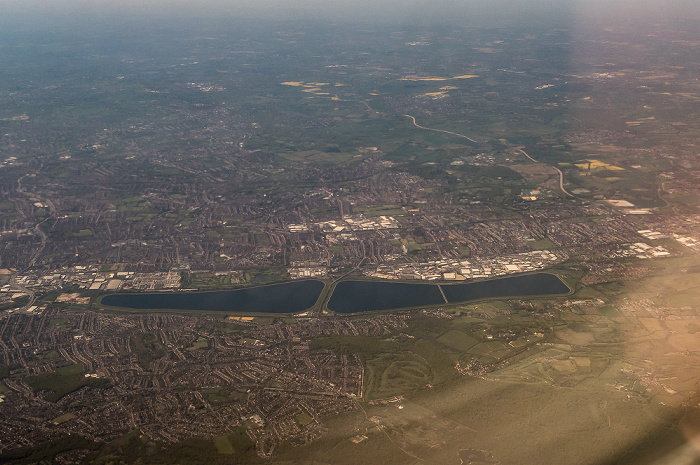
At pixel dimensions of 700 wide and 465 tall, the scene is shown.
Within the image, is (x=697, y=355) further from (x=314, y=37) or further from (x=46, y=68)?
(x=314, y=37)

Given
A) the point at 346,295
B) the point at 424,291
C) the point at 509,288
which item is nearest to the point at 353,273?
the point at 346,295

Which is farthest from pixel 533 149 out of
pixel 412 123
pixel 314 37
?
pixel 314 37

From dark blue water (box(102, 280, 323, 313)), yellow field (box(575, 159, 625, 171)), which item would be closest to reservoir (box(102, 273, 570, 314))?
dark blue water (box(102, 280, 323, 313))

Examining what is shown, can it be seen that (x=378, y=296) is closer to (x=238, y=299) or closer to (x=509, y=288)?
(x=509, y=288)

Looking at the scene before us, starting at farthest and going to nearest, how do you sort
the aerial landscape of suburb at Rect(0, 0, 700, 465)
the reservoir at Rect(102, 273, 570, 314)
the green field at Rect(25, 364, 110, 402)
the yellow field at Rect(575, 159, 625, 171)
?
the yellow field at Rect(575, 159, 625, 171) → the reservoir at Rect(102, 273, 570, 314) → the green field at Rect(25, 364, 110, 402) → the aerial landscape of suburb at Rect(0, 0, 700, 465)

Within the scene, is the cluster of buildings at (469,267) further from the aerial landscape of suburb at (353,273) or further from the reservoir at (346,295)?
the reservoir at (346,295)

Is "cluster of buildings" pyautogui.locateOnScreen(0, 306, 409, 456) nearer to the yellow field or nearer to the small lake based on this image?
the small lake

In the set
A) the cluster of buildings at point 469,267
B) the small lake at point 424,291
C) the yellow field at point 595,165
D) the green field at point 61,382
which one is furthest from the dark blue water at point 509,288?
the yellow field at point 595,165
